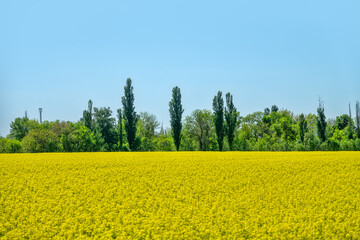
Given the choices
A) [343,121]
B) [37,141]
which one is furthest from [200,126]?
[343,121]

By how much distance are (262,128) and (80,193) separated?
83.9 metres

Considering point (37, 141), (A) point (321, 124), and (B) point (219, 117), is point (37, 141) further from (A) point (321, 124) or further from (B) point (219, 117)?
(A) point (321, 124)

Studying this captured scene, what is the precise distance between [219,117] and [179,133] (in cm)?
809

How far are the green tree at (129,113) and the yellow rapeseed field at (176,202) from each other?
117 ft

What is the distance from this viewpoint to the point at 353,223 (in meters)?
12.0

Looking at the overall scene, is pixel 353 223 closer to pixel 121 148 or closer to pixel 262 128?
pixel 121 148

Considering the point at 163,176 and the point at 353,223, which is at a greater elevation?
the point at 163,176

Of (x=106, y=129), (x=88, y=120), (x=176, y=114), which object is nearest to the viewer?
(x=176, y=114)

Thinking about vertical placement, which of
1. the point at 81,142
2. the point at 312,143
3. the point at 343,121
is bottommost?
the point at 312,143

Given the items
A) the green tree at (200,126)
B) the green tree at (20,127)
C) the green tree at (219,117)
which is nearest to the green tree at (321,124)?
the green tree at (219,117)

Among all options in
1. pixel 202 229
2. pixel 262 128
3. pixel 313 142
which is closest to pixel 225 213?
pixel 202 229

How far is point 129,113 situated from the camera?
189ft

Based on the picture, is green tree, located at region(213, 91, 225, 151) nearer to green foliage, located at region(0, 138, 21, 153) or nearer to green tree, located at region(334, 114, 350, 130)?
green foliage, located at region(0, 138, 21, 153)

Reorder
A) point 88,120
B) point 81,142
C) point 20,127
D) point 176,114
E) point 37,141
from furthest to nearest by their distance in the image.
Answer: point 20,127 < point 88,120 < point 37,141 < point 81,142 < point 176,114
